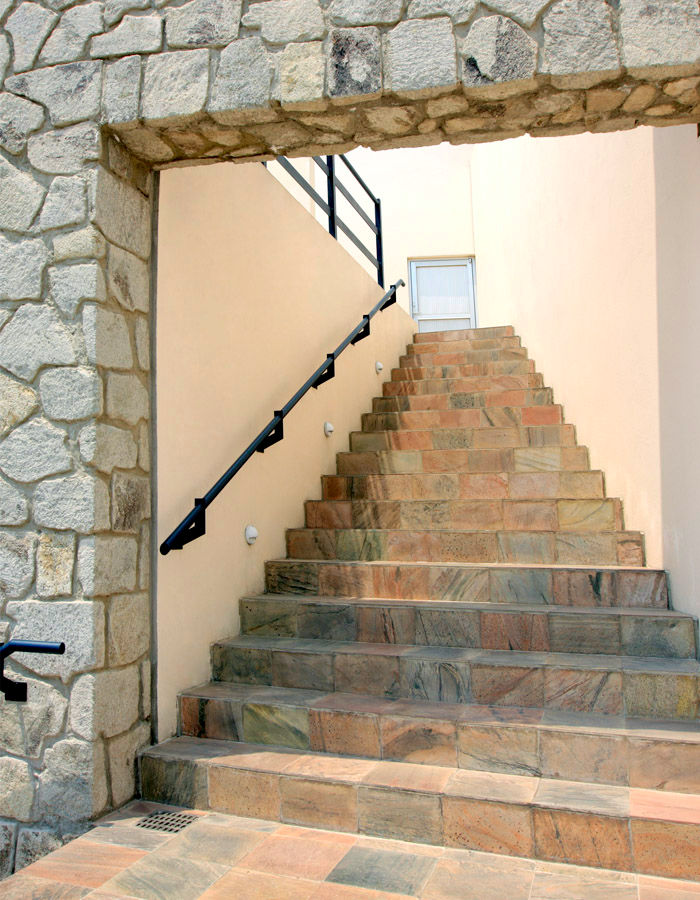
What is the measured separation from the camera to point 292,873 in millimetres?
1966

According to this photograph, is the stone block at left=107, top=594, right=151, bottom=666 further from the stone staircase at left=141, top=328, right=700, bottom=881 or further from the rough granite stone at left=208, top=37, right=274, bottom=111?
the rough granite stone at left=208, top=37, right=274, bottom=111

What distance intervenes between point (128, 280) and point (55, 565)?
101 centimetres

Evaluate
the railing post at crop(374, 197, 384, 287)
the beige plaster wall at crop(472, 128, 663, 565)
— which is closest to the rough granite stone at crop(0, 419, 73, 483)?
the beige plaster wall at crop(472, 128, 663, 565)

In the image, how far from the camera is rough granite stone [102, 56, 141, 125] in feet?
7.52

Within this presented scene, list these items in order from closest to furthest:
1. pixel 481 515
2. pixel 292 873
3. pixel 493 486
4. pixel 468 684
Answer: pixel 292 873, pixel 468 684, pixel 481 515, pixel 493 486

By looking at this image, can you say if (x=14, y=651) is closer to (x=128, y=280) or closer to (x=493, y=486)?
(x=128, y=280)

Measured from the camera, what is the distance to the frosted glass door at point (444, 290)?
30.9 ft

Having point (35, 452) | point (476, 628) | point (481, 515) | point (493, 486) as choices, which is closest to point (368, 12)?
point (35, 452)

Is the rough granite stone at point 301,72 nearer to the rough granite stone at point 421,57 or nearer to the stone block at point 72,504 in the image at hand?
the rough granite stone at point 421,57

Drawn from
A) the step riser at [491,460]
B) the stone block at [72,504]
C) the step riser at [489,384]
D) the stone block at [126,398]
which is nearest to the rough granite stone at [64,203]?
the stone block at [126,398]

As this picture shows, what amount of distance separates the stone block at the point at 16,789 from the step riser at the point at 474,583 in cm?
144


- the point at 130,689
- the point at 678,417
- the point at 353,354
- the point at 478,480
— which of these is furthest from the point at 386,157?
the point at 130,689

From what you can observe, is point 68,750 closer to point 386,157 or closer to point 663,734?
point 663,734

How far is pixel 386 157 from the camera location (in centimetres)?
923
